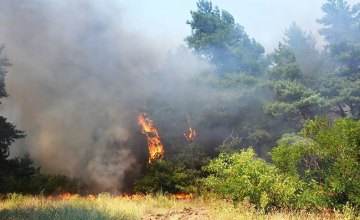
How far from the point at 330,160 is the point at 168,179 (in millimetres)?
12377

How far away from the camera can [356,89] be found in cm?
2228

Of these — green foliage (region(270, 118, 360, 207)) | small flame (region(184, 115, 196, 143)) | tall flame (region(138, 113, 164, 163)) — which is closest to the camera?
green foliage (region(270, 118, 360, 207))

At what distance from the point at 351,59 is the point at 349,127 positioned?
18.5 meters

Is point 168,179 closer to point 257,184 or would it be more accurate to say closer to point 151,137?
point 151,137

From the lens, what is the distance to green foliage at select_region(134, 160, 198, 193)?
68.7 ft

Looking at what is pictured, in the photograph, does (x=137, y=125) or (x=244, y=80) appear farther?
(x=137, y=125)

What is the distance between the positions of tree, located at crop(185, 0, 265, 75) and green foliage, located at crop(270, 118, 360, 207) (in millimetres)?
16398

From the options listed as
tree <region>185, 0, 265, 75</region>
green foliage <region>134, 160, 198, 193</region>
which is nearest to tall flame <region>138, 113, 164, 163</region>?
green foliage <region>134, 160, 198, 193</region>

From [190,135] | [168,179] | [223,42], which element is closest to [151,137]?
[190,135]

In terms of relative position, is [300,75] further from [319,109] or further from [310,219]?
[310,219]

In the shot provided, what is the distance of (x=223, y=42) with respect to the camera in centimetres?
2711

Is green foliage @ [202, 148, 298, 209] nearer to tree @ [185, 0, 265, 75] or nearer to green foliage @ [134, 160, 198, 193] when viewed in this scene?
green foliage @ [134, 160, 198, 193]

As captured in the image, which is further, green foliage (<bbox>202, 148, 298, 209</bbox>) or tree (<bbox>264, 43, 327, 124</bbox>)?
tree (<bbox>264, 43, 327, 124</bbox>)

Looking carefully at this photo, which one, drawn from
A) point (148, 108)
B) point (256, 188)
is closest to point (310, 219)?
point (256, 188)
